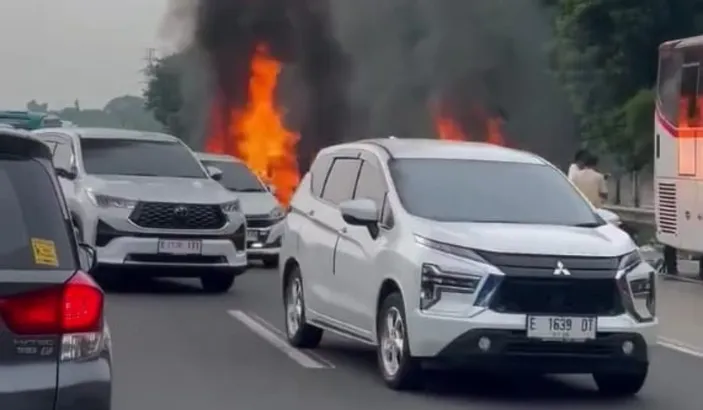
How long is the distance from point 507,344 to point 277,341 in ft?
13.8

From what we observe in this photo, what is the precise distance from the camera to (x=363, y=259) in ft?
39.1

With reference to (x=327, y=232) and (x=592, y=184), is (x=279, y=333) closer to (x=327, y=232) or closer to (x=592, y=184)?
(x=327, y=232)

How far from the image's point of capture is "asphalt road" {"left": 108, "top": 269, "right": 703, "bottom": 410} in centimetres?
1099

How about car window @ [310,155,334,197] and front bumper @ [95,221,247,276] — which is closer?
car window @ [310,155,334,197]

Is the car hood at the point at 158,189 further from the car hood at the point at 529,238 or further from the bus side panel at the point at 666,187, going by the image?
the car hood at the point at 529,238

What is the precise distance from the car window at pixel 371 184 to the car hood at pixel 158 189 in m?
6.15

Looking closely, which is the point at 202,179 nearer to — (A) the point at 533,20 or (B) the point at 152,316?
(B) the point at 152,316

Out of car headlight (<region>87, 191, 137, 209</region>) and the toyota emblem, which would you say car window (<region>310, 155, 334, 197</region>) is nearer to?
the toyota emblem

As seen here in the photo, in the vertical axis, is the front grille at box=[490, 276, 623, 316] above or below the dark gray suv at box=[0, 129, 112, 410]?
below

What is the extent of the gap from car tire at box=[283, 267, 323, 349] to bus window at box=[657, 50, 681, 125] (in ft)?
34.7

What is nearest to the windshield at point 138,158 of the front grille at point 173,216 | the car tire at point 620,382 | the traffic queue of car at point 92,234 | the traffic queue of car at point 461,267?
the traffic queue of car at point 92,234

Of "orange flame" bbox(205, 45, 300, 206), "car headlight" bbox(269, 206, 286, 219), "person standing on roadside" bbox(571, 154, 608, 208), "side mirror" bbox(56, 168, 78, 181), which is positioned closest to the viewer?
"side mirror" bbox(56, 168, 78, 181)

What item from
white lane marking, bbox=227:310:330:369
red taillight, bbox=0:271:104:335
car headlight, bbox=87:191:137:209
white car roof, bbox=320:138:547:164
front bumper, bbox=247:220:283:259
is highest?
red taillight, bbox=0:271:104:335

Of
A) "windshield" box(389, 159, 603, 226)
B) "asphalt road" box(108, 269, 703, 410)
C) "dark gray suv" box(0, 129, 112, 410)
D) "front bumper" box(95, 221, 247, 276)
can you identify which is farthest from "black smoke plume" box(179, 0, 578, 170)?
"dark gray suv" box(0, 129, 112, 410)
